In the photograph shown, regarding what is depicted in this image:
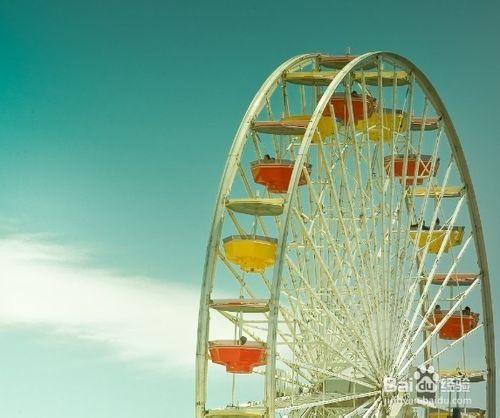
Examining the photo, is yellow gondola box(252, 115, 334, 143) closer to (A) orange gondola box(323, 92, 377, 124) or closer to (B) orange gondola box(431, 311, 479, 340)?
(A) orange gondola box(323, 92, 377, 124)

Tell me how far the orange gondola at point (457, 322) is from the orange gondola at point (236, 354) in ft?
27.6

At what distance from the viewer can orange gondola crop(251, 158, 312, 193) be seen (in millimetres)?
24609

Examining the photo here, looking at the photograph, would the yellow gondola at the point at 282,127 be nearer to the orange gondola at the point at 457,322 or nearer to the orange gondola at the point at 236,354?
the orange gondola at the point at 236,354

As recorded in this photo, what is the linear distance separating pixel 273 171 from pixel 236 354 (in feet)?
16.5

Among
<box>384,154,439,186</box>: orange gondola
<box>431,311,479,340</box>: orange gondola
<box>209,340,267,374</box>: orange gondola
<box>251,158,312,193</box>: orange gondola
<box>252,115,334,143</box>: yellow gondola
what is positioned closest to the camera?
<box>209,340,267,374</box>: orange gondola

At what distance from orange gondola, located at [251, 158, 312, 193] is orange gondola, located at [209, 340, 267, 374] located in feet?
15.2

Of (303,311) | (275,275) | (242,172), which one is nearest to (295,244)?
(303,311)

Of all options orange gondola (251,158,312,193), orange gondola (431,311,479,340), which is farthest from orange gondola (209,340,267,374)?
orange gondola (431,311,479,340)

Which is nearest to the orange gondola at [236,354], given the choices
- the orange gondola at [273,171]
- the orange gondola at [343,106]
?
the orange gondola at [273,171]

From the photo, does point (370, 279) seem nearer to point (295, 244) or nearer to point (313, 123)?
point (295, 244)

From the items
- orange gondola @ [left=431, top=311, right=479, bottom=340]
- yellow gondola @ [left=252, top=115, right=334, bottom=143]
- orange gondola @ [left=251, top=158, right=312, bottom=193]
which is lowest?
orange gondola @ [left=431, top=311, right=479, bottom=340]

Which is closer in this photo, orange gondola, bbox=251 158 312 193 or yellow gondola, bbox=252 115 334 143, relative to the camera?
yellow gondola, bbox=252 115 334 143

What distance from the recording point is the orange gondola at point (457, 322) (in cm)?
2878

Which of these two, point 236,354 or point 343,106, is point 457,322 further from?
point 236,354
